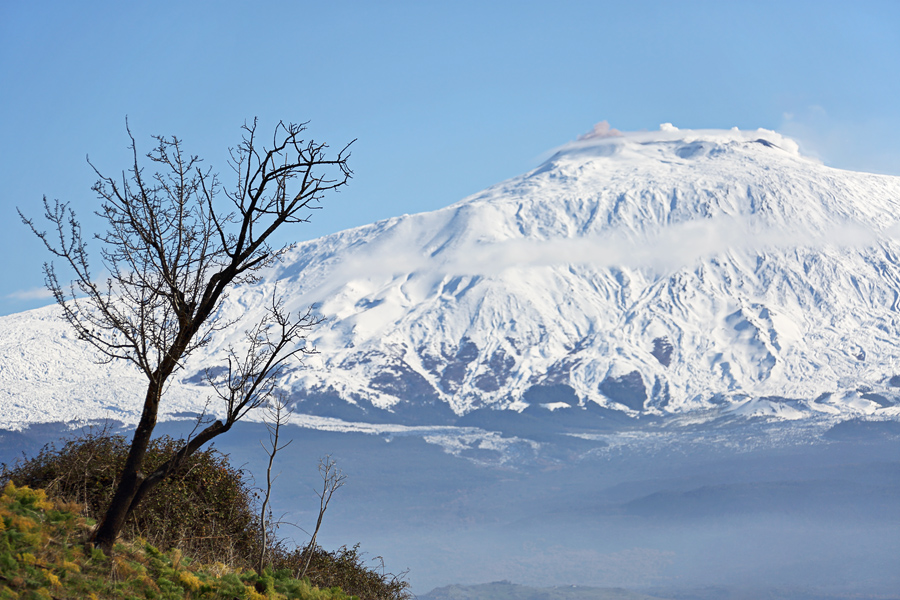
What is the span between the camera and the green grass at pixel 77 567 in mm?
15625

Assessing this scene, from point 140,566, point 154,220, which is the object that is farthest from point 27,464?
point 154,220

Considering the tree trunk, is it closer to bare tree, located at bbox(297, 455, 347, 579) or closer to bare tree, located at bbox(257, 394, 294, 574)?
bare tree, located at bbox(257, 394, 294, 574)

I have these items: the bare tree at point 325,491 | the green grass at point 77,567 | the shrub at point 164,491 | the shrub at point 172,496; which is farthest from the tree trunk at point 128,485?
the bare tree at point 325,491

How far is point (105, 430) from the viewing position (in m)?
23.5

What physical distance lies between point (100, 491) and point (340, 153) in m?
10.1

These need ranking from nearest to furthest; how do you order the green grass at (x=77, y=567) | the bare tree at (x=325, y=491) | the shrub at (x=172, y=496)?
the green grass at (x=77, y=567)
the shrub at (x=172, y=496)
the bare tree at (x=325, y=491)

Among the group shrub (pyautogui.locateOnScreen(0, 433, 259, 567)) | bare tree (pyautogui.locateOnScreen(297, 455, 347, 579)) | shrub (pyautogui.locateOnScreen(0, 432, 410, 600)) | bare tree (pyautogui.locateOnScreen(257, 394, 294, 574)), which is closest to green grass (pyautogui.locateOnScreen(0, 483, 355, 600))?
shrub (pyautogui.locateOnScreen(0, 432, 410, 600))

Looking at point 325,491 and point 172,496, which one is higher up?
point 325,491

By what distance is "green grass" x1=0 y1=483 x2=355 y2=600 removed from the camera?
15.6 m

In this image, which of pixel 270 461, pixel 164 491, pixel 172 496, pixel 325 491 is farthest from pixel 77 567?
pixel 325 491

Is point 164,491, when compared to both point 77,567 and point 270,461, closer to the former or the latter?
point 270,461

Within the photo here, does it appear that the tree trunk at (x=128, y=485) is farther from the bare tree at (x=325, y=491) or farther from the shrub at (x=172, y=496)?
the bare tree at (x=325, y=491)

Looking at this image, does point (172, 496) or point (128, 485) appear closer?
point (128, 485)

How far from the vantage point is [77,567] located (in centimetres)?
1641
